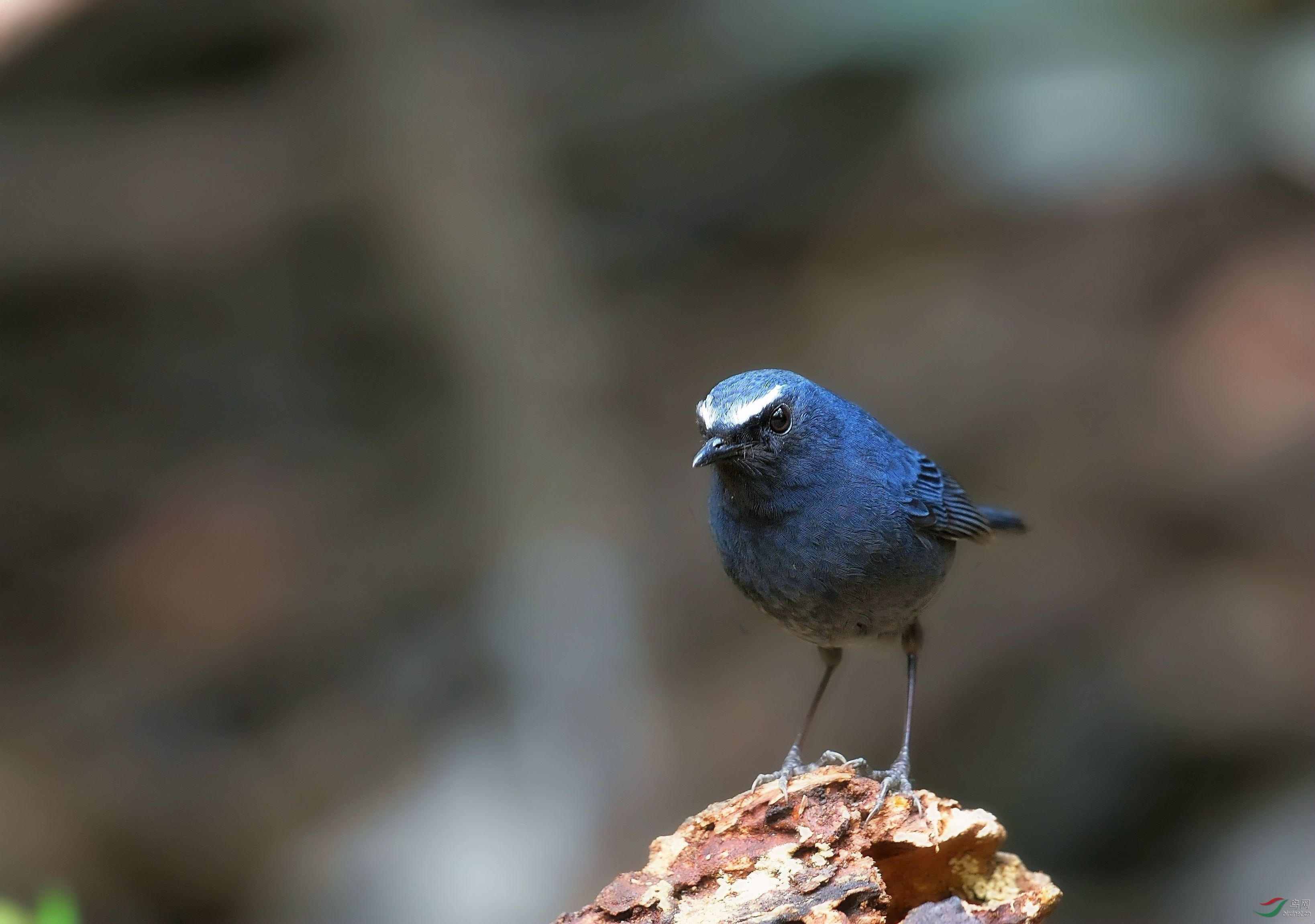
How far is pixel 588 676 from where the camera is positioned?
9047 mm

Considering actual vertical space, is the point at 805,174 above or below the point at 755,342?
above

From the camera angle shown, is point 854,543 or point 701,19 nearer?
point 854,543

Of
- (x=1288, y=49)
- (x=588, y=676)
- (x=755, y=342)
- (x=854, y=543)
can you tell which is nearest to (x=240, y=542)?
(x=588, y=676)

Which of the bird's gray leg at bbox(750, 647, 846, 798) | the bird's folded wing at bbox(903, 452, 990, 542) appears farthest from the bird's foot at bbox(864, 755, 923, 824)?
the bird's folded wing at bbox(903, 452, 990, 542)

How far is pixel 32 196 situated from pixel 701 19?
217 inches

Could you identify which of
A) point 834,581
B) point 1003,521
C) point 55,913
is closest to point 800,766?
point 834,581

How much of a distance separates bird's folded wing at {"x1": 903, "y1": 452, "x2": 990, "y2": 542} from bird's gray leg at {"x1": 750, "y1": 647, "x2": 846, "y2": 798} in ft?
2.34

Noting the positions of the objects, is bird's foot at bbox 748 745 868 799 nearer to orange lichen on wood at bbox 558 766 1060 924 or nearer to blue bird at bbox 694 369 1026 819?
blue bird at bbox 694 369 1026 819

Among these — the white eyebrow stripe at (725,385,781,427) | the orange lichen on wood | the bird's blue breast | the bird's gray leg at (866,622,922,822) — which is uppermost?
the white eyebrow stripe at (725,385,781,427)

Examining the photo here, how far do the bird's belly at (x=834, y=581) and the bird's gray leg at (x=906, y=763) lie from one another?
296mm

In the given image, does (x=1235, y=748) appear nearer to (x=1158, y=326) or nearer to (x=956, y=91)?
(x=1158, y=326)

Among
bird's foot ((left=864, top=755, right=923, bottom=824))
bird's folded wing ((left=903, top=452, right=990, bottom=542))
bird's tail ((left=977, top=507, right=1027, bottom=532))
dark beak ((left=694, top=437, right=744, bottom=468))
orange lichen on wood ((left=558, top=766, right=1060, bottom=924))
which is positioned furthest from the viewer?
bird's tail ((left=977, top=507, right=1027, bottom=532))

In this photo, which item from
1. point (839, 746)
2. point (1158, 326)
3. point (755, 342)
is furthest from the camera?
point (755, 342)

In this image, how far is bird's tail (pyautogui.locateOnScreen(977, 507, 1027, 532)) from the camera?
5.57 metres
